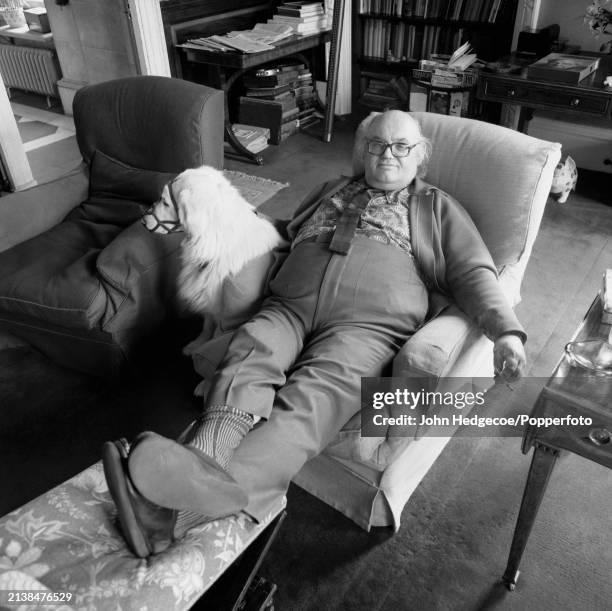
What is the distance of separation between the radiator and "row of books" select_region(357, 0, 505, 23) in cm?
286

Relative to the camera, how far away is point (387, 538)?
61.2 inches

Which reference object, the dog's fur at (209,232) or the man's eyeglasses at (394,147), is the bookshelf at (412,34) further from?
the dog's fur at (209,232)

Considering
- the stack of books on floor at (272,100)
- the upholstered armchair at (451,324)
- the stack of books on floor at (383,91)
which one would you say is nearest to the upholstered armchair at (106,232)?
the upholstered armchair at (451,324)

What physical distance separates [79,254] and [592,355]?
5.99ft

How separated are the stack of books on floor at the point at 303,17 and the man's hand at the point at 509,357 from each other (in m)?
3.40

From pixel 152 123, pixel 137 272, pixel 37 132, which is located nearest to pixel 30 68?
pixel 37 132

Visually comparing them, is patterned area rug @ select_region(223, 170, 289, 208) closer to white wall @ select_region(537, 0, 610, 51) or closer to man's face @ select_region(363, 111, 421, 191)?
man's face @ select_region(363, 111, 421, 191)

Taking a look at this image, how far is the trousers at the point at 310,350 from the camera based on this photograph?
51.7 inches

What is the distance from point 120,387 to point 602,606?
1713 millimetres

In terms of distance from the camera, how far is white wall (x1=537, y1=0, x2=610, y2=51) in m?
3.41

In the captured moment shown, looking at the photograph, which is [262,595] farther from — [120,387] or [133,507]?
[120,387]

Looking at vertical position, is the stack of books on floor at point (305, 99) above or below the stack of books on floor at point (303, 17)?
below

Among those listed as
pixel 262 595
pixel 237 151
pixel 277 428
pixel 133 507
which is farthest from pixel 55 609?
pixel 237 151

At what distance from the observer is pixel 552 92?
3.03 meters
